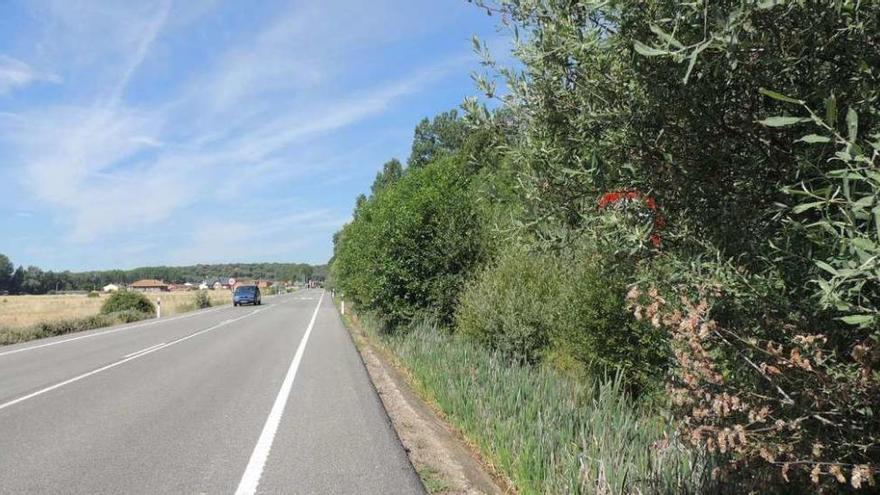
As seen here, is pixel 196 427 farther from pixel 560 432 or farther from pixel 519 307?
pixel 560 432

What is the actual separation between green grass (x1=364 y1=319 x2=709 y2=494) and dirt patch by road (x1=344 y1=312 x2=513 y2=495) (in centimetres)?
18

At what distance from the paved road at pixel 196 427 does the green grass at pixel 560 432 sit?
0.89 m

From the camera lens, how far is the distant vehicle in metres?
53.4

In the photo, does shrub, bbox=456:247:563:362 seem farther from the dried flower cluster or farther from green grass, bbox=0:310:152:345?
green grass, bbox=0:310:152:345

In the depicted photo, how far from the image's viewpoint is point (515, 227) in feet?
12.4

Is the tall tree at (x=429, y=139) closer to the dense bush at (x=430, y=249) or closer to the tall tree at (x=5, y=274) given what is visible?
the dense bush at (x=430, y=249)

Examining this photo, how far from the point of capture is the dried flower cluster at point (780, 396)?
245cm

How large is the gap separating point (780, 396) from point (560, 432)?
2.66 meters

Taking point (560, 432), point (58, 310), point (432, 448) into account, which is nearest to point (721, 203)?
point (560, 432)

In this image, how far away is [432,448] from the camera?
6941 mm

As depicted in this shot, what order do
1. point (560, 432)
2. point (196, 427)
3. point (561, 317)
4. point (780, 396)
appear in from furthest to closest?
point (561, 317), point (196, 427), point (560, 432), point (780, 396)

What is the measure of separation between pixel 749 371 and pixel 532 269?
301 inches

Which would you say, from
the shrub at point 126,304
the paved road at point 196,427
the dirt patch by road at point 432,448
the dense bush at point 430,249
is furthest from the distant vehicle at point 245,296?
the dirt patch by road at point 432,448

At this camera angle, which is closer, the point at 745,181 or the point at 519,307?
the point at 745,181
